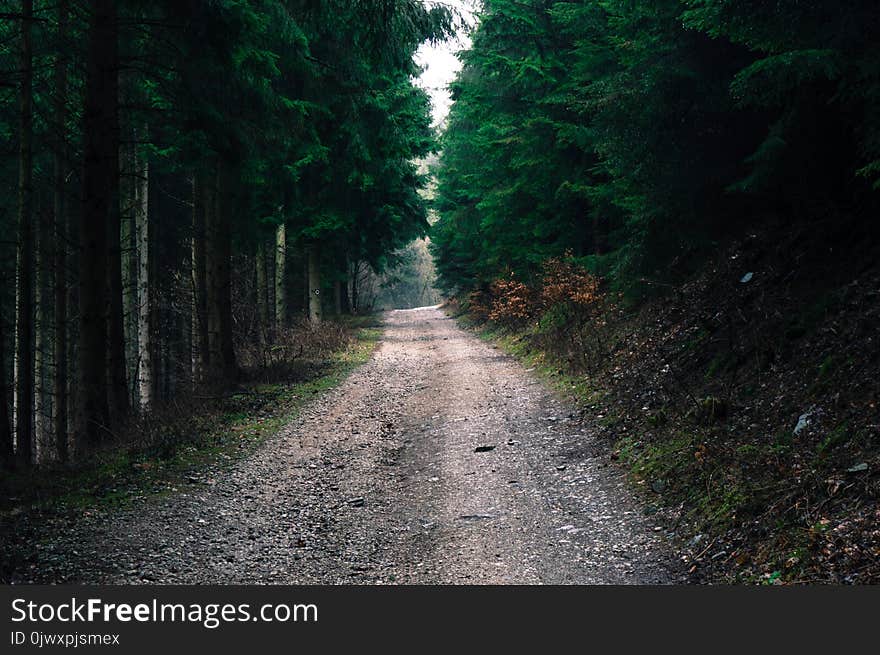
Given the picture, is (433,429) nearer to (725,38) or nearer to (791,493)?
(791,493)

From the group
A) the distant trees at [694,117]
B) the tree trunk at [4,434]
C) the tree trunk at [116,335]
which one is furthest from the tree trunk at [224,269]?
the distant trees at [694,117]

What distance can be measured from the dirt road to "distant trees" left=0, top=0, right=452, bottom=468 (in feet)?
10.7

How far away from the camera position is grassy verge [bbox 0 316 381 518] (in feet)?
22.6

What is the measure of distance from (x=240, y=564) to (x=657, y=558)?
3492mm

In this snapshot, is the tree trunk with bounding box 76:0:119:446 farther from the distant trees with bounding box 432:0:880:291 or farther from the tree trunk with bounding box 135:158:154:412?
the distant trees with bounding box 432:0:880:291

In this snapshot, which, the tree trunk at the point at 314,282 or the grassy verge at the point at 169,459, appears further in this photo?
the tree trunk at the point at 314,282

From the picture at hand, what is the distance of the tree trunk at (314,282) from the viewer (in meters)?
22.5

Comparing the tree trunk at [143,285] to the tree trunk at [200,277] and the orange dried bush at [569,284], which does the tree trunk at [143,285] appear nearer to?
the tree trunk at [200,277]

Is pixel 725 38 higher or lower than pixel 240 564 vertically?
higher

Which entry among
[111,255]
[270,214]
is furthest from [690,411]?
[270,214]

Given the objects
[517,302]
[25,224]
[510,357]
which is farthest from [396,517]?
[517,302]

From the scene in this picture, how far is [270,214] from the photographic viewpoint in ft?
59.7

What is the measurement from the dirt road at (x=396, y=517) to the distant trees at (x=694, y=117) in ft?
12.2

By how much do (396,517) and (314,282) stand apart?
16856mm
